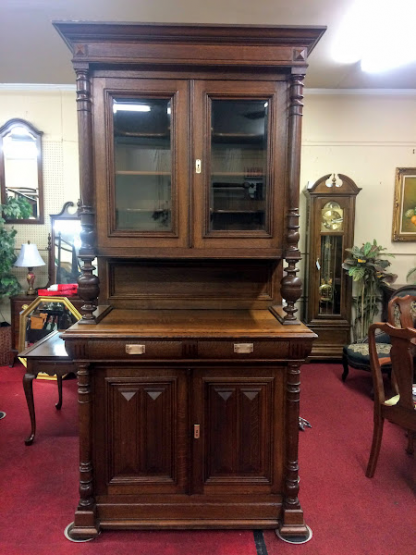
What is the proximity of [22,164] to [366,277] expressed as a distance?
12.7ft

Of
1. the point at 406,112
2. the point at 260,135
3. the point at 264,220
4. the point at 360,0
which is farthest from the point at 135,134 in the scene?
the point at 406,112

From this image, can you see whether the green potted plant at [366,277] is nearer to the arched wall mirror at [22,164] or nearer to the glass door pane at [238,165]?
the glass door pane at [238,165]

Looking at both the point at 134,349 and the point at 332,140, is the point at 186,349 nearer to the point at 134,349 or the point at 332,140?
the point at 134,349

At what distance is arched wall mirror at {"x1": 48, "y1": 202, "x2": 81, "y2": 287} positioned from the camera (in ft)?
13.4

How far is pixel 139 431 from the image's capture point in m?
1.84

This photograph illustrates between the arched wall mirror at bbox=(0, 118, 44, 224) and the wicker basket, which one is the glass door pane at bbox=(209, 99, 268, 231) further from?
the wicker basket

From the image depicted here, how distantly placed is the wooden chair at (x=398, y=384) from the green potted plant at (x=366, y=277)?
1.73 m

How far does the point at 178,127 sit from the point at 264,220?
2.01 feet

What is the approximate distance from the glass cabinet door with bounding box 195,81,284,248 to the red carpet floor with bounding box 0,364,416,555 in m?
1.43

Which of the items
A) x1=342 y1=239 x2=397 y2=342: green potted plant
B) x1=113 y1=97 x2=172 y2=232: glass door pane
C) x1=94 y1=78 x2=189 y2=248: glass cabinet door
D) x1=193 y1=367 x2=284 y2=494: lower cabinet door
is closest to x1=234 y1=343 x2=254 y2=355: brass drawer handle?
x1=193 y1=367 x2=284 y2=494: lower cabinet door

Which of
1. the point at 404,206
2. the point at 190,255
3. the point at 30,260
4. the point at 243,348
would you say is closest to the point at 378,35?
the point at 404,206

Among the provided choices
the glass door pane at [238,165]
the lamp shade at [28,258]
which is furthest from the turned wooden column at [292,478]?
the lamp shade at [28,258]

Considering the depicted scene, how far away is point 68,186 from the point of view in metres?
4.16

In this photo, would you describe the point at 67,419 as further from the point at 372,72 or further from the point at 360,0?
the point at 372,72
